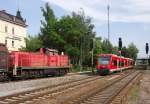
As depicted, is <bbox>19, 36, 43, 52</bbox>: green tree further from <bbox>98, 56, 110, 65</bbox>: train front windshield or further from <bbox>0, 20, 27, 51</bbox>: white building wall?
<bbox>98, 56, 110, 65</bbox>: train front windshield

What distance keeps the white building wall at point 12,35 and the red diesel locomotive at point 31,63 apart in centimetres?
3956

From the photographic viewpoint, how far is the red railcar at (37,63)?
38.6 m

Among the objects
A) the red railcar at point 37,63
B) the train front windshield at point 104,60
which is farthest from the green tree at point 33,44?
the red railcar at point 37,63

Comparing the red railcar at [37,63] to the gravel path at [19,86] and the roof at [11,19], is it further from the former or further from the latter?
the roof at [11,19]

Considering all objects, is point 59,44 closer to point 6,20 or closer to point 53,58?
point 6,20

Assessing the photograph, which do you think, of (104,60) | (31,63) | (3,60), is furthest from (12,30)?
(3,60)

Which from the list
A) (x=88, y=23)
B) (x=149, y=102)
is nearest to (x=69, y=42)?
(x=88, y=23)

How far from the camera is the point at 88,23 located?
314ft

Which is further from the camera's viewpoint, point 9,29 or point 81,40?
point 9,29

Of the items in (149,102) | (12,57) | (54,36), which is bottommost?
(149,102)

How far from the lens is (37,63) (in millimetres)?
43938

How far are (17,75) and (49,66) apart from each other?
883 centimetres

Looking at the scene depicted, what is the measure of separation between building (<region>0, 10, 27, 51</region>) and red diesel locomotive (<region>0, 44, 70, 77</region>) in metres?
40.0

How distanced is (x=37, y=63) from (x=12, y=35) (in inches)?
2025
